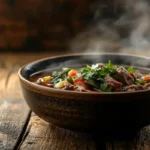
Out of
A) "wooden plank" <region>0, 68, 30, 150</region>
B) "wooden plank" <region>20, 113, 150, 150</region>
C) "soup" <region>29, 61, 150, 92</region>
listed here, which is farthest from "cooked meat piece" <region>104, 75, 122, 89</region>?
"wooden plank" <region>0, 68, 30, 150</region>

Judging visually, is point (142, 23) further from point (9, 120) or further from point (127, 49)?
point (9, 120)

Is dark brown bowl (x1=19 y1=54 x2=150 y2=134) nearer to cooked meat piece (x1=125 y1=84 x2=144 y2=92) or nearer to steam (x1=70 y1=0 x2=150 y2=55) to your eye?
cooked meat piece (x1=125 y1=84 x2=144 y2=92)

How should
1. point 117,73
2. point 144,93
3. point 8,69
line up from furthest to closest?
point 8,69 → point 117,73 → point 144,93

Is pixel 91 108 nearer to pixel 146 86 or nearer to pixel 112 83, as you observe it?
pixel 112 83

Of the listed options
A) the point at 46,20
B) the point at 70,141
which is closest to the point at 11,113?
the point at 70,141

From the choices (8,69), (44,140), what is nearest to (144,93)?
(44,140)

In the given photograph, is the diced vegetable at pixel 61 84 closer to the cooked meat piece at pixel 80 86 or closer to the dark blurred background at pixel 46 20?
the cooked meat piece at pixel 80 86

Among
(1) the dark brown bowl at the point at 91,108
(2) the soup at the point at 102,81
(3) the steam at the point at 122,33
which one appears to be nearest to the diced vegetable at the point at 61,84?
(2) the soup at the point at 102,81
